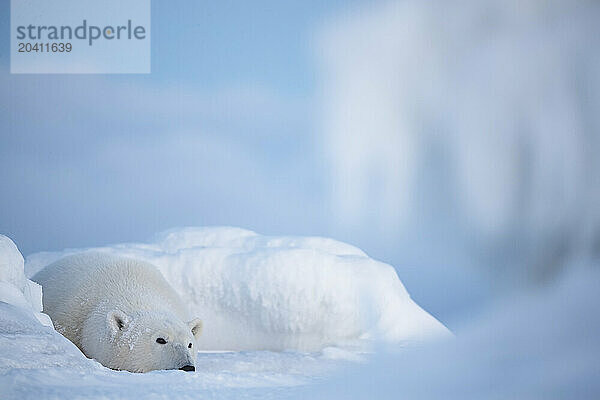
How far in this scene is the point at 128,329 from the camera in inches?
97.8

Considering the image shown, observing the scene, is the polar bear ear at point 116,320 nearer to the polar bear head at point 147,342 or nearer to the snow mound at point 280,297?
the polar bear head at point 147,342

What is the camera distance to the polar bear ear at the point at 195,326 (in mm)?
2713

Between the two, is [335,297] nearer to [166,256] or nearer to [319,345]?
[319,345]

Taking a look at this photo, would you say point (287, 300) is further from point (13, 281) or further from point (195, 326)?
point (13, 281)

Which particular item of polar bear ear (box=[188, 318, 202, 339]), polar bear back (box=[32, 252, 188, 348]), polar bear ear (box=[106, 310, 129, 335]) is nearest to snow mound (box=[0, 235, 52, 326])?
polar bear ear (box=[106, 310, 129, 335])

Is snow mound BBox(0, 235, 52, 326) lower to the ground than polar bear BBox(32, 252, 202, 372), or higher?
higher

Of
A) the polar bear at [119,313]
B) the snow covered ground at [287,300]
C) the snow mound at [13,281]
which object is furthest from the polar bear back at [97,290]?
the snow mound at [13,281]

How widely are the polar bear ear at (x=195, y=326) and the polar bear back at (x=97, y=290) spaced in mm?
108

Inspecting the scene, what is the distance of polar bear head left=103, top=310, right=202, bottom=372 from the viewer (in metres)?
2.38

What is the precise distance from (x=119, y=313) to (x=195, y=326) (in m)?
0.37

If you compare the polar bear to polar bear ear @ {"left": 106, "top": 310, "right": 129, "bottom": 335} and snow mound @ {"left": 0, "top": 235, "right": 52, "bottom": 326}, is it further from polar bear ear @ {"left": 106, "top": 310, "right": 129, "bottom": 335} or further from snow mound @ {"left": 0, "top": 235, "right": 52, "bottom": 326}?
snow mound @ {"left": 0, "top": 235, "right": 52, "bottom": 326}

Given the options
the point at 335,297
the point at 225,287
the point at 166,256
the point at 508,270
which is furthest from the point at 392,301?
the point at 166,256

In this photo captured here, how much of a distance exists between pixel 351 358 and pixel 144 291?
107cm

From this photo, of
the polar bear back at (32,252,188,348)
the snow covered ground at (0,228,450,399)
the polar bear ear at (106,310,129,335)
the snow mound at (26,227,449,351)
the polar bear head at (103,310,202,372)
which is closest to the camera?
the polar bear head at (103,310,202,372)
